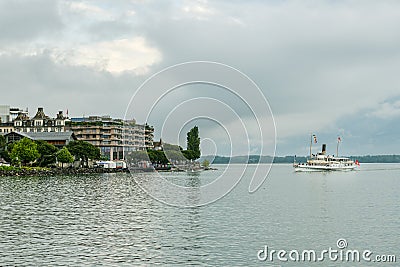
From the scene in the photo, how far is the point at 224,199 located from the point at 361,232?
93.8 ft

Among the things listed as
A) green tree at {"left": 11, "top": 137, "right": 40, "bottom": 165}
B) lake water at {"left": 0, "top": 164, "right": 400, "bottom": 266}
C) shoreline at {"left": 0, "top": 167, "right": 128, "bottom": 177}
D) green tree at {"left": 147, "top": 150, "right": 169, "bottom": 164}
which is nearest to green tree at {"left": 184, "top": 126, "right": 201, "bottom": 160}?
green tree at {"left": 147, "top": 150, "right": 169, "bottom": 164}

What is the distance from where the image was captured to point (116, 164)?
191750mm

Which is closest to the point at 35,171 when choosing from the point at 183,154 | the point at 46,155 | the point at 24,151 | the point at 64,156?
the point at 24,151

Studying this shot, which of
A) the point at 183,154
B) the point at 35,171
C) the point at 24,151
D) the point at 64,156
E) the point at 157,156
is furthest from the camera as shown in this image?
the point at 157,156

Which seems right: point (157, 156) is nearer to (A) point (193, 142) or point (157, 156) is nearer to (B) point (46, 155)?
(B) point (46, 155)

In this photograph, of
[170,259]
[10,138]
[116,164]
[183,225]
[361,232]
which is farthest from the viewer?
[116,164]

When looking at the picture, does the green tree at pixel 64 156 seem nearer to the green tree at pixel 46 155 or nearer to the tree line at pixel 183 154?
the green tree at pixel 46 155

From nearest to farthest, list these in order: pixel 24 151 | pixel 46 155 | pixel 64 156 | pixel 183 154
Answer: pixel 183 154 < pixel 24 151 < pixel 64 156 < pixel 46 155

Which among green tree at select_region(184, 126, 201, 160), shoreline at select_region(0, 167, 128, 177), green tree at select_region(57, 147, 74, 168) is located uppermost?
green tree at select_region(184, 126, 201, 160)

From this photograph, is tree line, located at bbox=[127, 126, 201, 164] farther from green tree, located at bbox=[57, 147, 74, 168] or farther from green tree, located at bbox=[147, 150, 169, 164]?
green tree, located at bbox=[57, 147, 74, 168]

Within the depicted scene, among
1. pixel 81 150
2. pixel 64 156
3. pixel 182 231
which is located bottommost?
pixel 182 231

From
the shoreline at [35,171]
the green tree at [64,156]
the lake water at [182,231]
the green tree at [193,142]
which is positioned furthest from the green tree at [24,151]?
the lake water at [182,231]

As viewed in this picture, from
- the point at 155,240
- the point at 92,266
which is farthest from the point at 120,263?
the point at 155,240

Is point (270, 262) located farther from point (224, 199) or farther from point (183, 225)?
point (224, 199)
